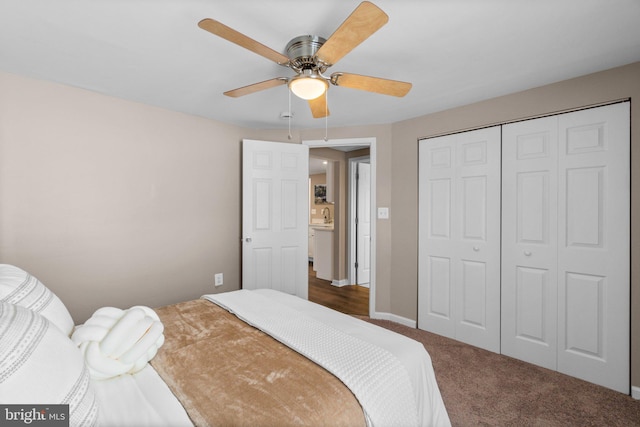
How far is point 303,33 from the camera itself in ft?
5.56

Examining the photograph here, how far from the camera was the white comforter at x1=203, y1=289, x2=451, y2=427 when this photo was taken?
3.71ft

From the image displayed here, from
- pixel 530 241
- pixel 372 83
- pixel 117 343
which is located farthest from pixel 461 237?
pixel 117 343

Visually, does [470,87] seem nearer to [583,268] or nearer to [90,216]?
[583,268]

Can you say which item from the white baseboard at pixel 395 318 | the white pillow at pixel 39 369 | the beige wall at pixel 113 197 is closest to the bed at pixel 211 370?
the white pillow at pixel 39 369

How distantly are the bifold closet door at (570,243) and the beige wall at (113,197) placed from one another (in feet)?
9.21

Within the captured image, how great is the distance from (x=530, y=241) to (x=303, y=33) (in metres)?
2.35

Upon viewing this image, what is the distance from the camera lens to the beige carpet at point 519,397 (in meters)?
1.85

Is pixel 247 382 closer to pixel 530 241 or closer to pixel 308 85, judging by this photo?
pixel 308 85

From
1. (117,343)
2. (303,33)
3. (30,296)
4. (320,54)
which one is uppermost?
(303,33)

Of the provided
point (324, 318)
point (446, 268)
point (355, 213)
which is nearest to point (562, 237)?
point (446, 268)

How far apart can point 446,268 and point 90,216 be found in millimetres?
3246

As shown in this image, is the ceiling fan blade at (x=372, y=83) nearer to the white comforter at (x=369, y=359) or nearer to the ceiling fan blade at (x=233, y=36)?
the ceiling fan blade at (x=233, y=36)

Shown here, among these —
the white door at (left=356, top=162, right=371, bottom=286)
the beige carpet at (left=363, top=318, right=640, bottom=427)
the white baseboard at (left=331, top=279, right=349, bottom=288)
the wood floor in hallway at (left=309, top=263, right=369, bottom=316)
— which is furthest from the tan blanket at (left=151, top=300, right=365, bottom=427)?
the white door at (left=356, top=162, right=371, bottom=286)

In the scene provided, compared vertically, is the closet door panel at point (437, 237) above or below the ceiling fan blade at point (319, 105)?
below
